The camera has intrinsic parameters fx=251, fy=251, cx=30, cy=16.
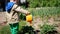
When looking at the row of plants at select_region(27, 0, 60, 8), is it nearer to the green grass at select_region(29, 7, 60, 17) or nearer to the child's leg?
the green grass at select_region(29, 7, 60, 17)

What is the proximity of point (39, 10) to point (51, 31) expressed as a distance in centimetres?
424

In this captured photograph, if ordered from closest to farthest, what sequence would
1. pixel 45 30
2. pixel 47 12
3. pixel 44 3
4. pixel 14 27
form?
pixel 14 27
pixel 45 30
pixel 47 12
pixel 44 3

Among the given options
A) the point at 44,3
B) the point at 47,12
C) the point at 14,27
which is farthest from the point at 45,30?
the point at 44,3

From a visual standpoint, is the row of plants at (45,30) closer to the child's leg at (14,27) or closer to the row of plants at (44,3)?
the child's leg at (14,27)

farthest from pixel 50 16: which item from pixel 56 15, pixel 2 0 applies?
pixel 2 0

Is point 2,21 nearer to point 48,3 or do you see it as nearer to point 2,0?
point 48,3

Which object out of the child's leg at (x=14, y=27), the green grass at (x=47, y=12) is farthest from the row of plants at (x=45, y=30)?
the green grass at (x=47, y=12)

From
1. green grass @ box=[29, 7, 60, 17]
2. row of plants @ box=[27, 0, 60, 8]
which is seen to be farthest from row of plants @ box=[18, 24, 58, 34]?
row of plants @ box=[27, 0, 60, 8]

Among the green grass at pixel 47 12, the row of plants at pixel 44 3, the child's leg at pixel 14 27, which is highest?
the child's leg at pixel 14 27

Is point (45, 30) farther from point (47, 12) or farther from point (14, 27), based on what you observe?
point (47, 12)

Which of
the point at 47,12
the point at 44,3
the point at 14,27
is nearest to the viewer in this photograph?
the point at 14,27

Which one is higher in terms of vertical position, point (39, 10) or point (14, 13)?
point (14, 13)

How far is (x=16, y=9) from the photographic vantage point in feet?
25.0

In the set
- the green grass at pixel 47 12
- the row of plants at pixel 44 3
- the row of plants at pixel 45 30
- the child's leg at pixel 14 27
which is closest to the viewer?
the child's leg at pixel 14 27
